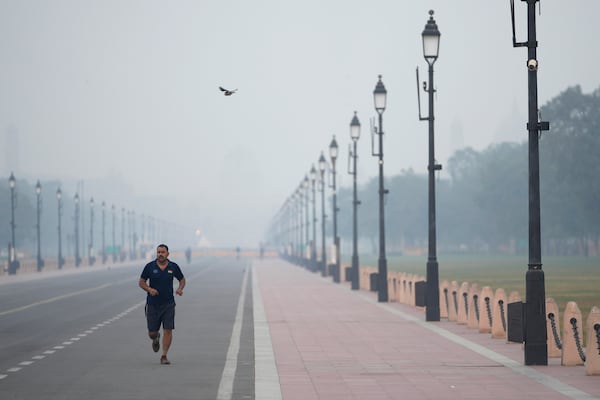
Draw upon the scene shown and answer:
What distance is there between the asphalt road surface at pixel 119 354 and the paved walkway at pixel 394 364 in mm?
581

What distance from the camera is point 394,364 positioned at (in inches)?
744

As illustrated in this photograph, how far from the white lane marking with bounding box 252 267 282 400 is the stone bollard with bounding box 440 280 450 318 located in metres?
4.47

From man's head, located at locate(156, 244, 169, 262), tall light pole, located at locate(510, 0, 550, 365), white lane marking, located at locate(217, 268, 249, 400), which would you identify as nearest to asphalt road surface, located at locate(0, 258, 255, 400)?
white lane marking, located at locate(217, 268, 249, 400)

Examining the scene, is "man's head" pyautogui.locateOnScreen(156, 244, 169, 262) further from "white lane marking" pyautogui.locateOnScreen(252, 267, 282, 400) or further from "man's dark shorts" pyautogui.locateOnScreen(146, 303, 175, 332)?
"white lane marking" pyautogui.locateOnScreen(252, 267, 282, 400)

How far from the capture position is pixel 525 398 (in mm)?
14562

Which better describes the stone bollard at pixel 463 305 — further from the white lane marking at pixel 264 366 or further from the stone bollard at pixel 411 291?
the stone bollard at pixel 411 291

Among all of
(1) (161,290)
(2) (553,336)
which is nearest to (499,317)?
(2) (553,336)

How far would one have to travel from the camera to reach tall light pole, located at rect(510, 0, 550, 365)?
18.6 metres

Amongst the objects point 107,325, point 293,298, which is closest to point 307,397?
point 107,325

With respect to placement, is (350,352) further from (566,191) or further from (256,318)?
(566,191)

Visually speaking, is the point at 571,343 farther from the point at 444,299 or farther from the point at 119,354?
the point at 444,299

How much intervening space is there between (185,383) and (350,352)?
531cm

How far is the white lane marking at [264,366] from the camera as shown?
49.6ft

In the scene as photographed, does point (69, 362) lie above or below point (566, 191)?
below
